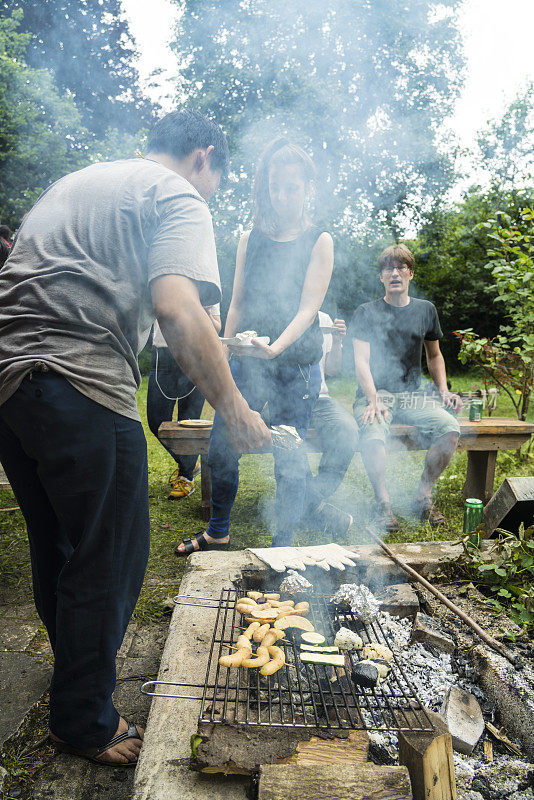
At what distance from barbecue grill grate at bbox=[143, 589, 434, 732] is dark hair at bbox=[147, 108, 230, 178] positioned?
62.1 inches

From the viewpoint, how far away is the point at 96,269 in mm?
1485

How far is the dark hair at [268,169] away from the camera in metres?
2.94

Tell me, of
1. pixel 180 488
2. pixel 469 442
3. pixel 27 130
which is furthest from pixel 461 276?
pixel 180 488

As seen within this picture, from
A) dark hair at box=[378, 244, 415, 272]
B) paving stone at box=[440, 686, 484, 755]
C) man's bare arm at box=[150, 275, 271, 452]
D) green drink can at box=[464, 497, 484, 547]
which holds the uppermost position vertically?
dark hair at box=[378, 244, 415, 272]

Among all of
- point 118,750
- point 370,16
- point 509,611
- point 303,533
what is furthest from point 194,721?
point 370,16

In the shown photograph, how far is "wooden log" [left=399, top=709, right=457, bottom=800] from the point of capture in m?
1.35

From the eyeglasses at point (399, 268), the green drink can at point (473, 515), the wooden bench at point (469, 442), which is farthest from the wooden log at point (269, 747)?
the eyeglasses at point (399, 268)

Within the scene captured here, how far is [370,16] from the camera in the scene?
19.9 feet

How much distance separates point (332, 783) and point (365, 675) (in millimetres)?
437

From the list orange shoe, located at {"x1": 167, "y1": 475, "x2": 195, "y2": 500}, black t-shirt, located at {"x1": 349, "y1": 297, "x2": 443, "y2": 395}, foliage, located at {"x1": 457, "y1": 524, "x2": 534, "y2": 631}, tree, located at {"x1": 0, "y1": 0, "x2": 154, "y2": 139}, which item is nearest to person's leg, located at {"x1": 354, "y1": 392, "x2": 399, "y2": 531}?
black t-shirt, located at {"x1": 349, "y1": 297, "x2": 443, "y2": 395}

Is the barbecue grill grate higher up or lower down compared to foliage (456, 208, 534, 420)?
lower down

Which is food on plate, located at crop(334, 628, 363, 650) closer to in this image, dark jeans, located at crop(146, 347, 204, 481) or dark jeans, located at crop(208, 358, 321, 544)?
dark jeans, located at crop(208, 358, 321, 544)

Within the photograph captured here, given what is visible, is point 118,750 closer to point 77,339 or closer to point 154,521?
point 77,339

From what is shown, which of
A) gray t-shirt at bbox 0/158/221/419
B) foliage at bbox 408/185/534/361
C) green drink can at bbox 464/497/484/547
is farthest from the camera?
foliage at bbox 408/185/534/361
